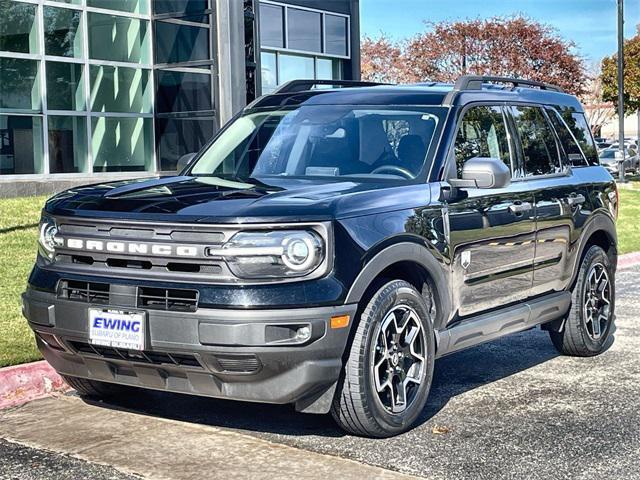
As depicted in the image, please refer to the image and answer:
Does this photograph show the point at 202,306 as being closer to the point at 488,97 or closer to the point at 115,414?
the point at 115,414

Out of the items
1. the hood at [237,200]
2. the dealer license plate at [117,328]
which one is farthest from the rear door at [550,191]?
the dealer license plate at [117,328]

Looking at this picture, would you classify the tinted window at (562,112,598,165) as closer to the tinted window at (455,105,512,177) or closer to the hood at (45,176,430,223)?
the tinted window at (455,105,512,177)

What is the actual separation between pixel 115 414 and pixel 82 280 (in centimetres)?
108

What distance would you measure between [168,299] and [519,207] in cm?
263

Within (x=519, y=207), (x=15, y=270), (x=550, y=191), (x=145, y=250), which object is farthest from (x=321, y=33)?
(x=145, y=250)

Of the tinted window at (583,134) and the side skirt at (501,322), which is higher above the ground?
the tinted window at (583,134)

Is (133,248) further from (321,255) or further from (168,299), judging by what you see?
(321,255)

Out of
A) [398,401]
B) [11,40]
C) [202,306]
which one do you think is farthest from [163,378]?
[11,40]

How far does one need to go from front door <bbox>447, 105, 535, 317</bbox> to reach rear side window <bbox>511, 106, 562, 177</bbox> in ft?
0.65

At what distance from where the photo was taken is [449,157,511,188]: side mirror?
5805mm

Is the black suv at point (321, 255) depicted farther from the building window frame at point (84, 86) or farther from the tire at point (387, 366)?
the building window frame at point (84, 86)

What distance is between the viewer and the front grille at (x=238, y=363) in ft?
15.5

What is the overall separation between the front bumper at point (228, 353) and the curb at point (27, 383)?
117cm

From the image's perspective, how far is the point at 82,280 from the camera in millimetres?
5066
